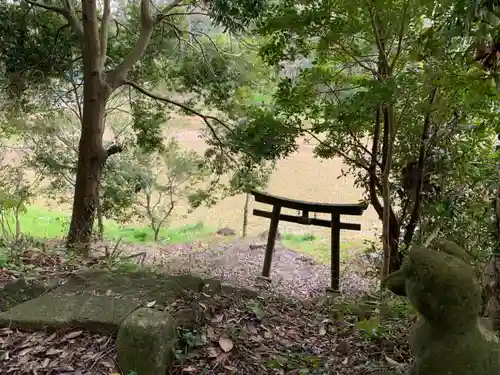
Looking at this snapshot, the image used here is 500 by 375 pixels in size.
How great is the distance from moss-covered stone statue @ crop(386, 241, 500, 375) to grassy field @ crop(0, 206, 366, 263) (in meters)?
9.55

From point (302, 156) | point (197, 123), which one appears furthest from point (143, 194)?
point (302, 156)

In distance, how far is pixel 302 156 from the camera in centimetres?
1301

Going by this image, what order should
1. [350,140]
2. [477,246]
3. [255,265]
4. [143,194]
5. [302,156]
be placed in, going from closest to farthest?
[477,246] → [350,140] → [255,265] → [143,194] → [302,156]

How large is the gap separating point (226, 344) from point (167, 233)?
11012mm

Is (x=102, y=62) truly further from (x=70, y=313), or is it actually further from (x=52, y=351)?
(x=52, y=351)

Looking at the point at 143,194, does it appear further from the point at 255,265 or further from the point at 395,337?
the point at 395,337

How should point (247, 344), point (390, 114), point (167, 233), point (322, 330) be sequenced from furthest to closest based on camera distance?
point (167, 233)
point (390, 114)
point (322, 330)
point (247, 344)

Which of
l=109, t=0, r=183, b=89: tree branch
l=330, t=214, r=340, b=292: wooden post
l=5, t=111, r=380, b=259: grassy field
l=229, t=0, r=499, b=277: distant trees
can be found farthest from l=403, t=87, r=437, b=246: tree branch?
l=5, t=111, r=380, b=259: grassy field

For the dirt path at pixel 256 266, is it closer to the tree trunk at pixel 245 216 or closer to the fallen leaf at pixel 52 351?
the tree trunk at pixel 245 216

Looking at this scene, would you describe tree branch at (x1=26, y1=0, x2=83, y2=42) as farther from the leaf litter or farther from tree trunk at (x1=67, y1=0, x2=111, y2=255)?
the leaf litter

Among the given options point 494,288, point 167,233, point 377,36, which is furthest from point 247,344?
point 167,233

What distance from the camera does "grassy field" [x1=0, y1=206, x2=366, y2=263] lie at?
11762 mm

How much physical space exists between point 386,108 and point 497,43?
244 centimetres

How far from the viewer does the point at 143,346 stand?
2.01 metres
